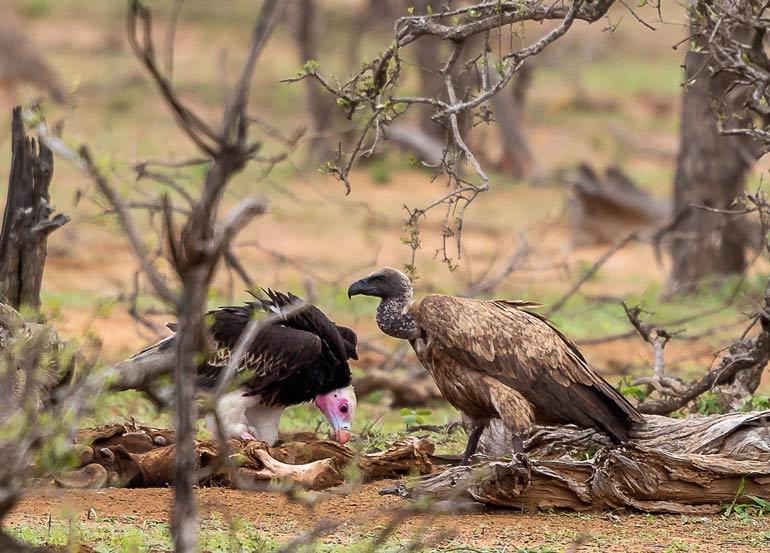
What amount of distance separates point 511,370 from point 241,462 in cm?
119

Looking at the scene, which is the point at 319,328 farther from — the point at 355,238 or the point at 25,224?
the point at 355,238

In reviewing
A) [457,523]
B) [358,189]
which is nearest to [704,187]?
[457,523]

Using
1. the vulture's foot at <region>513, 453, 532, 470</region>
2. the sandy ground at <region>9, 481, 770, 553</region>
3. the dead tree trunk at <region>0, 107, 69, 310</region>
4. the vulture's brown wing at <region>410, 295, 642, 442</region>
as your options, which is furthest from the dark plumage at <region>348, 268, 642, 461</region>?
the dead tree trunk at <region>0, 107, 69, 310</region>

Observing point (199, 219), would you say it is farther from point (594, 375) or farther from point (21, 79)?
point (21, 79)

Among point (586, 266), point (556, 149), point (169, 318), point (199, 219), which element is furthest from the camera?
point (556, 149)

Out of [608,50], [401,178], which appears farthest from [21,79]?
[608,50]

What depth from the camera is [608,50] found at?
31688 mm

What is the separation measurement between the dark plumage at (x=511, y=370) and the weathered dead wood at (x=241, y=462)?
Answer: 1.55 feet

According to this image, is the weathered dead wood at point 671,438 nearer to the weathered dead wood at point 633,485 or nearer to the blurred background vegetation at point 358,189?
the weathered dead wood at point 633,485

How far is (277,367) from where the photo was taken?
578cm

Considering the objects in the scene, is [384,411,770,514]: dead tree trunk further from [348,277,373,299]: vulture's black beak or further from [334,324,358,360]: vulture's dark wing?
[334,324,358,360]: vulture's dark wing

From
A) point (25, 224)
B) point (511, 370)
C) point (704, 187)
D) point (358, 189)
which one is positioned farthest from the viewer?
point (358, 189)

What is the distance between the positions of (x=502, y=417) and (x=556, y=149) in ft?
61.4

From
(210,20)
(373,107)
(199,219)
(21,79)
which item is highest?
(210,20)
